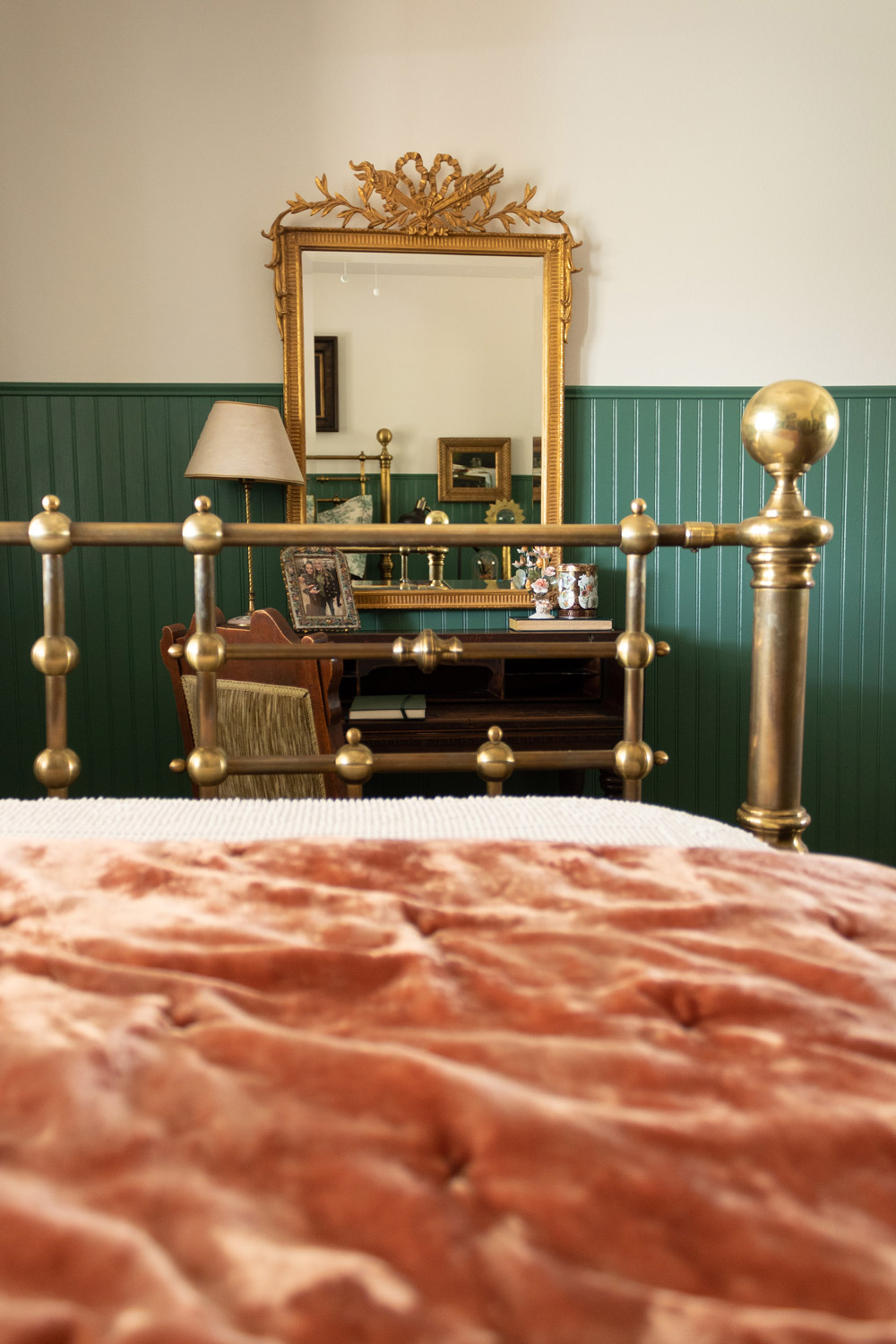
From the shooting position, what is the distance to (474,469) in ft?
10.6

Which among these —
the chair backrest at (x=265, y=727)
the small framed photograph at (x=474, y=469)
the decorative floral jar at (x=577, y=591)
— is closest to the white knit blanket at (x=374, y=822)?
the chair backrest at (x=265, y=727)

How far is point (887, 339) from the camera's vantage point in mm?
3285

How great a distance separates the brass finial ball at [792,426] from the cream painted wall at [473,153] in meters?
2.08

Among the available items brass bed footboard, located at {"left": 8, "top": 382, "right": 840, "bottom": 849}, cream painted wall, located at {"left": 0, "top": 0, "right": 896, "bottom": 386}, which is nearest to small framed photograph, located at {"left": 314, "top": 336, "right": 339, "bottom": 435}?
cream painted wall, located at {"left": 0, "top": 0, "right": 896, "bottom": 386}

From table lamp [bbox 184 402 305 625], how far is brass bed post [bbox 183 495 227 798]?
4.83 feet

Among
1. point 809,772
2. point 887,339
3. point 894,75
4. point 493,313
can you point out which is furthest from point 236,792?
point 894,75

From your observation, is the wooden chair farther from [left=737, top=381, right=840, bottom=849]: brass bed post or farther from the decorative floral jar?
the decorative floral jar

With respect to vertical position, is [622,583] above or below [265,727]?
above

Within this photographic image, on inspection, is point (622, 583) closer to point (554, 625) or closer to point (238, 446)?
point (554, 625)

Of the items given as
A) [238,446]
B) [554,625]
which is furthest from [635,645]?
[238,446]

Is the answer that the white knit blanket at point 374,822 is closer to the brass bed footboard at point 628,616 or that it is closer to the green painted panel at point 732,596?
the brass bed footboard at point 628,616

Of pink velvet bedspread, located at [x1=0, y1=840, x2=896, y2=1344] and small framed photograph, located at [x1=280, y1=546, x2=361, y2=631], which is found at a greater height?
small framed photograph, located at [x1=280, y1=546, x2=361, y2=631]

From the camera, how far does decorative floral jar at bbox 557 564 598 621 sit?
10.1 ft

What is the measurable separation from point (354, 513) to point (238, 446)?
50cm
